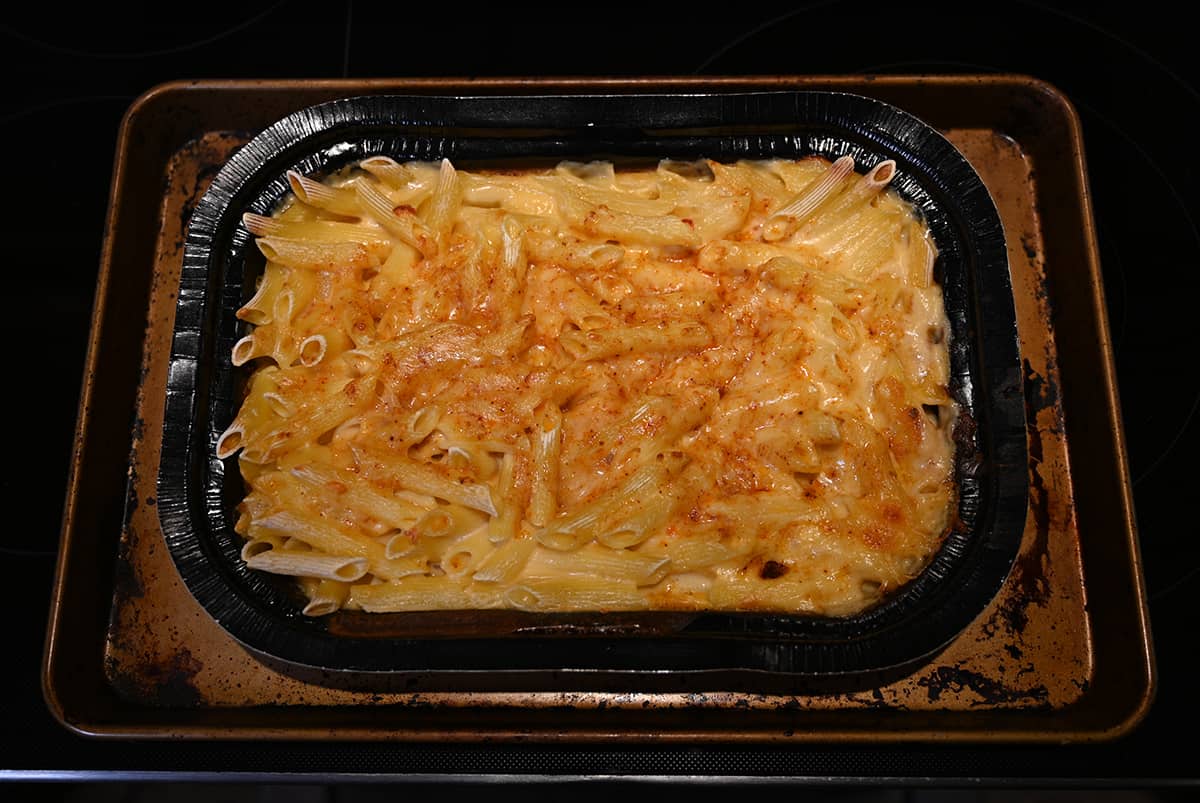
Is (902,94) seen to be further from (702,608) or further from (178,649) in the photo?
(178,649)

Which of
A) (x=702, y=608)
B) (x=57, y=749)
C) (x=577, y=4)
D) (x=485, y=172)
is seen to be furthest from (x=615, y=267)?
(x=57, y=749)

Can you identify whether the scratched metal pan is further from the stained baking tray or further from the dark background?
the dark background

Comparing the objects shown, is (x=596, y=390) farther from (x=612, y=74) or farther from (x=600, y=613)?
(x=612, y=74)

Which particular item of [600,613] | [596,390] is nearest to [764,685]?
[600,613]

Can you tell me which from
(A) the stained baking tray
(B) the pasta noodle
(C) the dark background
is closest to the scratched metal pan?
(B) the pasta noodle

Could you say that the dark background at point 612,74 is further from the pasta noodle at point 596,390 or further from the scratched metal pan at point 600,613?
the pasta noodle at point 596,390
